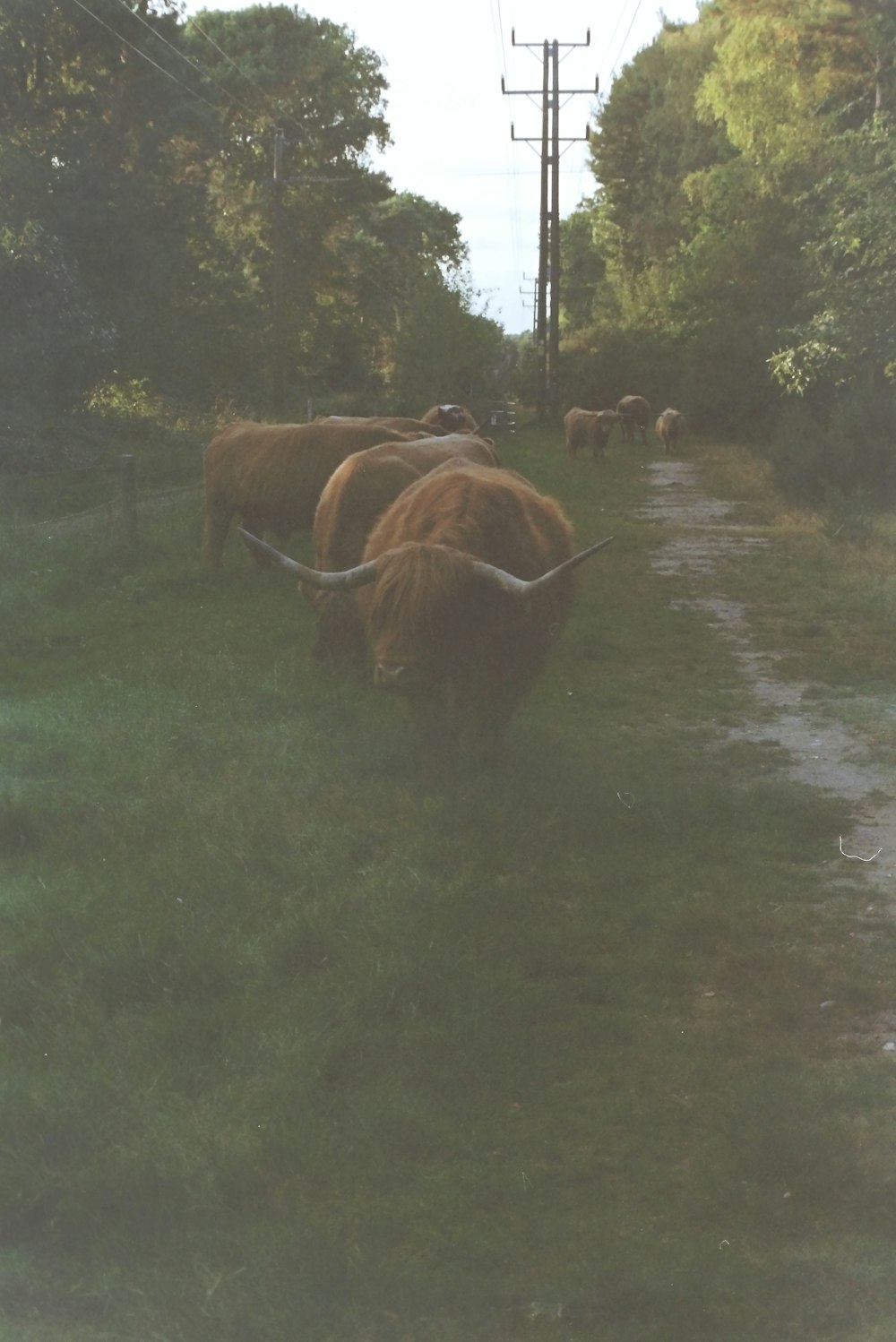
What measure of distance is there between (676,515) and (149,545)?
856 cm

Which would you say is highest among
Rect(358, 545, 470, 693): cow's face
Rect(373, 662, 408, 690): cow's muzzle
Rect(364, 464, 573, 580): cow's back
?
Rect(364, 464, 573, 580): cow's back

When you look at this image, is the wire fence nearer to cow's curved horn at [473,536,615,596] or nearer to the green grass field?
the green grass field

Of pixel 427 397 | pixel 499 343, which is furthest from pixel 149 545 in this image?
pixel 499 343

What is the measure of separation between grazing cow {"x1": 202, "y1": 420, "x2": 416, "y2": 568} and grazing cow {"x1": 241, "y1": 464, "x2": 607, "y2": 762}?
178 inches

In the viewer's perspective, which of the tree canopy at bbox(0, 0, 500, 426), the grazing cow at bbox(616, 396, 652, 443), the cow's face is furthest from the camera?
the grazing cow at bbox(616, 396, 652, 443)

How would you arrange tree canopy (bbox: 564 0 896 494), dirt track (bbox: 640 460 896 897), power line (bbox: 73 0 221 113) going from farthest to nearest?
power line (bbox: 73 0 221 113) < tree canopy (bbox: 564 0 896 494) < dirt track (bbox: 640 460 896 897)

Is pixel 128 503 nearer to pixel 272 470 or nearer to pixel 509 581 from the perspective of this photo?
pixel 272 470

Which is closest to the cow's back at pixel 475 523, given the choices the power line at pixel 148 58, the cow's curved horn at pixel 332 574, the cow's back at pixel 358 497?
the cow's curved horn at pixel 332 574

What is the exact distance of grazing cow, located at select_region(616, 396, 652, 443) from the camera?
40031 millimetres

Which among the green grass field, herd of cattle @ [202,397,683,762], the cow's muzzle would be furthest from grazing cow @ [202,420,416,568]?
the cow's muzzle

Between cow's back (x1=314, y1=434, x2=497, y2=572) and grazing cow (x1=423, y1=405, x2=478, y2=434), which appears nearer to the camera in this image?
cow's back (x1=314, y1=434, x2=497, y2=572)

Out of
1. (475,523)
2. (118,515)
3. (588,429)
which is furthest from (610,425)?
(475,523)

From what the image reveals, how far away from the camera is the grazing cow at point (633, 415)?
40.0 m

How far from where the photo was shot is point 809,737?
8.83m
